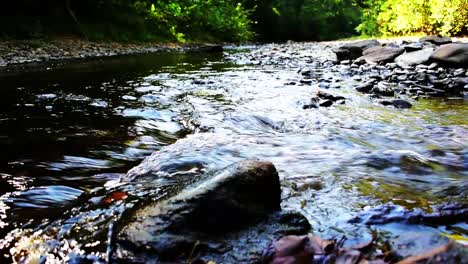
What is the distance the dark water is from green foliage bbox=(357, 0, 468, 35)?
1083cm

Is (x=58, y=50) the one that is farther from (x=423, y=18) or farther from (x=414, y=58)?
(x=423, y=18)

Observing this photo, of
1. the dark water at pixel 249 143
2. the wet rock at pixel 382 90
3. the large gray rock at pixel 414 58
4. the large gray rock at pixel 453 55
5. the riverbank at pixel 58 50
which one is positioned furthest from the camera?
the riverbank at pixel 58 50

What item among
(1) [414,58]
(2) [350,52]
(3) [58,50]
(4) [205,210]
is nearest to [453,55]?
(1) [414,58]

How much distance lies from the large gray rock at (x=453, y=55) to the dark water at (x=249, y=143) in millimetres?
2419

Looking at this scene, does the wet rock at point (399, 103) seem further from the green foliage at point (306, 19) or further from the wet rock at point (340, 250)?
the green foliage at point (306, 19)

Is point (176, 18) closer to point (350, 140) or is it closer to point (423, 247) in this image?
point (350, 140)

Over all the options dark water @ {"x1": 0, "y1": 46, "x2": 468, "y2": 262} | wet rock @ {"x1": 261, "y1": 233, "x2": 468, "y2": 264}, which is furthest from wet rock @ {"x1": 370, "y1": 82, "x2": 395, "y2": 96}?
wet rock @ {"x1": 261, "y1": 233, "x2": 468, "y2": 264}

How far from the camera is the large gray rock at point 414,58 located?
28.6 feet

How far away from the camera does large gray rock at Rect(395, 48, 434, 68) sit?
8711 mm

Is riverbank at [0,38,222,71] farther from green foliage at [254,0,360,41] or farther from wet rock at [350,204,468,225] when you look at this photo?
green foliage at [254,0,360,41]

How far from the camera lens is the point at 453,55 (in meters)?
8.00

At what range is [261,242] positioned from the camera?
181 cm

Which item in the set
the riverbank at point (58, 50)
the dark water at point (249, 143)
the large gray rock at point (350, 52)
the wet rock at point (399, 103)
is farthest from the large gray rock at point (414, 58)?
the riverbank at point (58, 50)

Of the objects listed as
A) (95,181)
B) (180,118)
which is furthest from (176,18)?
(95,181)
